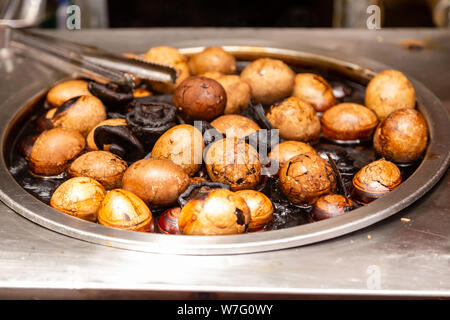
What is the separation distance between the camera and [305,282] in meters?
1.10

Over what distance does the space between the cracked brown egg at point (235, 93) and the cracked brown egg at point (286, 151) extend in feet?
0.93

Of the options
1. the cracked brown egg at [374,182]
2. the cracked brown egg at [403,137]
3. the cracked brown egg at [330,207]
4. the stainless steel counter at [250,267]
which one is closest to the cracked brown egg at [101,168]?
the stainless steel counter at [250,267]

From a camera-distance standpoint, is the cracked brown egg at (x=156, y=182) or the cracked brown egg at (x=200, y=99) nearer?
the cracked brown egg at (x=156, y=182)

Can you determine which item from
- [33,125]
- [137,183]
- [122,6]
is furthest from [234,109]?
[122,6]

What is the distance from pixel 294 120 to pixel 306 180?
13.4 inches

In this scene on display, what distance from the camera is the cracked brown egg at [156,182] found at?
→ 1.36 metres

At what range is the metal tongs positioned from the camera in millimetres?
1898

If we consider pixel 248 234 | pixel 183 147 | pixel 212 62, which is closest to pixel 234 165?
pixel 183 147

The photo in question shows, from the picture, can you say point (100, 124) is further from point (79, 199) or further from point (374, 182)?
point (374, 182)

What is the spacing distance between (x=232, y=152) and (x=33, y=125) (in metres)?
0.89

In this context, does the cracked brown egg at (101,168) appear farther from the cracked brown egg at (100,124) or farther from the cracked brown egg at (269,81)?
the cracked brown egg at (269,81)

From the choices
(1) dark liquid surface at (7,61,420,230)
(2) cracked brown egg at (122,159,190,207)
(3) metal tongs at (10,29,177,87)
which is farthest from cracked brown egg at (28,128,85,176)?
(3) metal tongs at (10,29,177,87)
